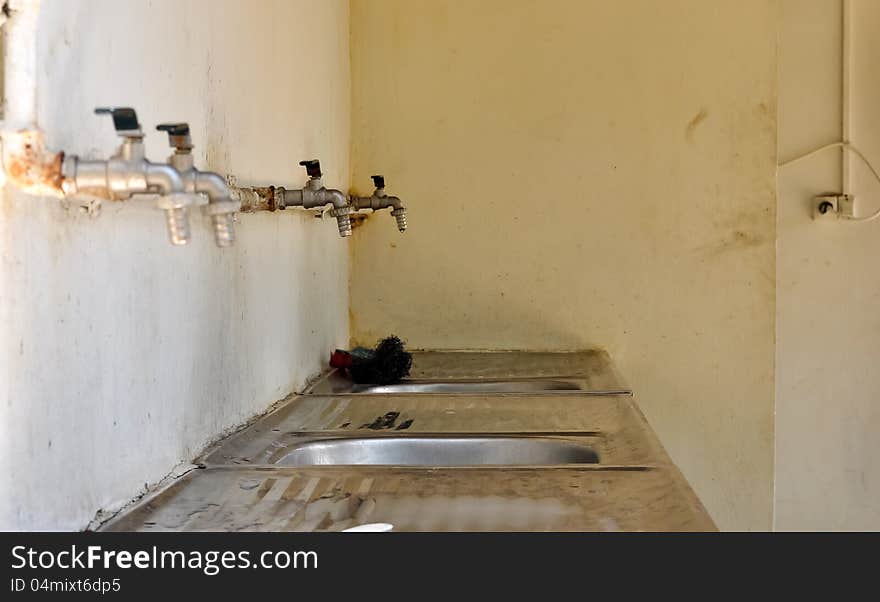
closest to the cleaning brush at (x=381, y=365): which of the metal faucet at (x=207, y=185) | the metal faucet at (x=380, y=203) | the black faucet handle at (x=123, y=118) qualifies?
the metal faucet at (x=380, y=203)

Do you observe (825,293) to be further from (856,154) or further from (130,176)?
(130,176)

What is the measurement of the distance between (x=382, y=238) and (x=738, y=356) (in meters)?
1.06

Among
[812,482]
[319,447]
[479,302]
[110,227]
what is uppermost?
[110,227]

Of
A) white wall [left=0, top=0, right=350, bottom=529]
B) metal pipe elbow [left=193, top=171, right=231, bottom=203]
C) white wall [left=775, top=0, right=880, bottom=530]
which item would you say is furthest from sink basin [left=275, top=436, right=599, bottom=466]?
white wall [left=775, top=0, right=880, bottom=530]

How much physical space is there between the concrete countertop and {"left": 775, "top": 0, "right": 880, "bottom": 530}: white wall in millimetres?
1507

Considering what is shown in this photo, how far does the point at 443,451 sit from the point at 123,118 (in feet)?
2.95

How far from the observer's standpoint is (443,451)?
1.61 m

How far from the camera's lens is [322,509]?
1.15 meters

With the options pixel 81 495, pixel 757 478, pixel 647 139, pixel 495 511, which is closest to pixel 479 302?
pixel 647 139

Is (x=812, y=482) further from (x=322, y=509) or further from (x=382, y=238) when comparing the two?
(x=322, y=509)

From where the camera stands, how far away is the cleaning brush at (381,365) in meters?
2.18

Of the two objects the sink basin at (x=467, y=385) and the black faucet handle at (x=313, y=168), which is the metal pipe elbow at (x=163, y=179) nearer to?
the black faucet handle at (x=313, y=168)

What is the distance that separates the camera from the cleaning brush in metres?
2.18

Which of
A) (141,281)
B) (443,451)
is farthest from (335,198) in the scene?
(141,281)
